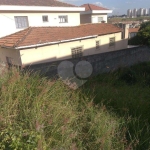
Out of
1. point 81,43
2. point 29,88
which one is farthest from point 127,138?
point 81,43

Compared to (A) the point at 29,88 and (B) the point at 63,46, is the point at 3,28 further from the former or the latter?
(A) the point at 29,88

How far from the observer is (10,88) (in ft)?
9.55

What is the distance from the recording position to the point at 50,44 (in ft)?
35.1

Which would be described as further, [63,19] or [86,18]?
[86,18]

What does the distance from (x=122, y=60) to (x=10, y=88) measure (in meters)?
8.42

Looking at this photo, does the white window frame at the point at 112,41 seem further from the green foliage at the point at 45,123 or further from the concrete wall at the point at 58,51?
the green foliage at the point at 45,123

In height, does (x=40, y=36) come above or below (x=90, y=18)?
below

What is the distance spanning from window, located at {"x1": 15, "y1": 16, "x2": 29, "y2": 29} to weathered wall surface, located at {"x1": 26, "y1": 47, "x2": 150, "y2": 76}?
25.6 ft

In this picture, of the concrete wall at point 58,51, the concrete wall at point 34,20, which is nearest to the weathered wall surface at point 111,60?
the concrete wall at point 58,51

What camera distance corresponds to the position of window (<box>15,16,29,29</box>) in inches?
486

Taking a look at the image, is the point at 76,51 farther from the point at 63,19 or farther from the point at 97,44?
the point at 63,19

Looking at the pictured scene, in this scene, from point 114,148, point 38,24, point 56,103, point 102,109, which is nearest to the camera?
point 114,148

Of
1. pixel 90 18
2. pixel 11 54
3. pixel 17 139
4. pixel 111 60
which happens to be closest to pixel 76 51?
pixel 111 60

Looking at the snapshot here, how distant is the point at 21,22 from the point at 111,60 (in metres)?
8.78
